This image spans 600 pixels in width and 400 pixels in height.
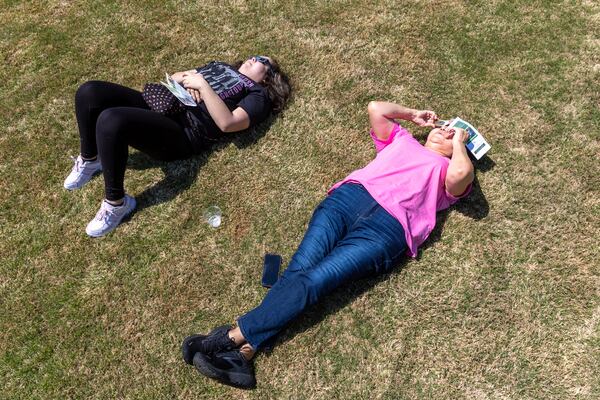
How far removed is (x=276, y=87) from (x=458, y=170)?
6.45 ft

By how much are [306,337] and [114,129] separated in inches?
91.1

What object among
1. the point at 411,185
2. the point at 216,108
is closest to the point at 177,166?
the point at 216,108

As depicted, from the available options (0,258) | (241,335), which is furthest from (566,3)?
(0,258)

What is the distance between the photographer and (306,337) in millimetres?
3801

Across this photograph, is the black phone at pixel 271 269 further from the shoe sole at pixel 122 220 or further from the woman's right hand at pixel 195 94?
the woman's right hand at pixel 195 94

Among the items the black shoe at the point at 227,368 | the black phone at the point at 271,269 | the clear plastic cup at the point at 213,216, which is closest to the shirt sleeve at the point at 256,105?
the clear plastic cup at the point at 213,216

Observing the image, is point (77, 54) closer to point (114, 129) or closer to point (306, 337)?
point (114, 129)

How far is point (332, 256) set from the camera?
144 inches

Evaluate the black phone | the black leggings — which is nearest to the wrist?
the black phone

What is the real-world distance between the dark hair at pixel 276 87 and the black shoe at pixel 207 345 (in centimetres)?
229

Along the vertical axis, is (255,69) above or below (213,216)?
above

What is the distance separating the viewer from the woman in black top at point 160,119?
392cm

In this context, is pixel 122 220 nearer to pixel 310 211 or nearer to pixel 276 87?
pixel 310 211

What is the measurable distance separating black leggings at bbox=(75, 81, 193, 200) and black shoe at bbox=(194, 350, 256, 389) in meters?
1.65
